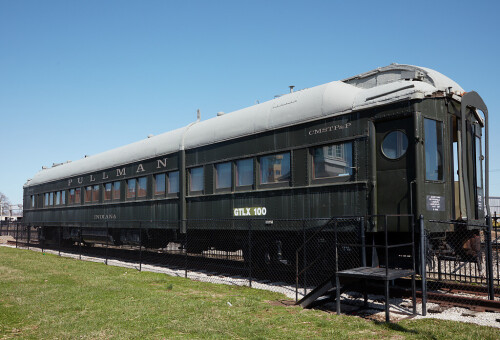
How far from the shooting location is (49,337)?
20.9 feet

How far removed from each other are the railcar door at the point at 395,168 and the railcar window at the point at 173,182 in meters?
7.25

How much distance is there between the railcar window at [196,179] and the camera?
13.7 metres

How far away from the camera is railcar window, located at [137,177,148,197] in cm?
1630

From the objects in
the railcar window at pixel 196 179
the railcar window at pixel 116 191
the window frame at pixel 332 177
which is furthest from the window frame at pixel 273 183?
the railcar window at pixel 116 191

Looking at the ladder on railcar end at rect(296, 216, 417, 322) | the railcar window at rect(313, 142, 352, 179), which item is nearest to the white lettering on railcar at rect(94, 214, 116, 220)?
the railcar window at rect(313, 142, 352, 179)

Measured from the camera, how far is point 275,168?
1131 centimetres

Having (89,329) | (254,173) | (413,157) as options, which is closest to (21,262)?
(254,173)

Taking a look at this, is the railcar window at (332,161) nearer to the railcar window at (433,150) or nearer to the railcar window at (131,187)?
the railcar window at (433,150)

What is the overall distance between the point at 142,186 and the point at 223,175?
15.9 feet

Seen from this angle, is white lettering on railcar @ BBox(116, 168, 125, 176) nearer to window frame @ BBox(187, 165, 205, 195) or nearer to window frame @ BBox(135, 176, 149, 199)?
window frame @ BBox(135, 176, 149, 199)

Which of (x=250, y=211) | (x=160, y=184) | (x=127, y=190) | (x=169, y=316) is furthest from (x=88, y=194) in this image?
(x=169, y=316)

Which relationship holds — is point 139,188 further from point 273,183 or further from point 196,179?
point 273,183

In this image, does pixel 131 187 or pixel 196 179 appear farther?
pixel 131 187

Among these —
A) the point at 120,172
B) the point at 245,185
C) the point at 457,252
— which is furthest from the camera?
the point at 120,172
